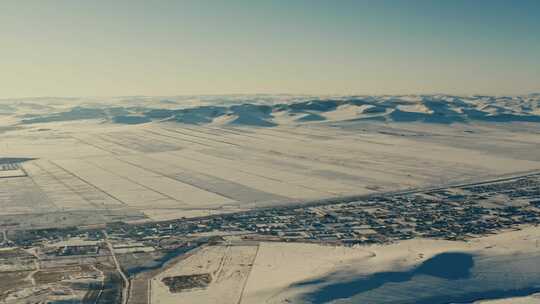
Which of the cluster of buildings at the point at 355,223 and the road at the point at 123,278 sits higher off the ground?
the road at the point at 123,278

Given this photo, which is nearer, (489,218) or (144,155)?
(489,218)

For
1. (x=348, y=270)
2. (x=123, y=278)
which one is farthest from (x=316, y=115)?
(x=123, y=278)

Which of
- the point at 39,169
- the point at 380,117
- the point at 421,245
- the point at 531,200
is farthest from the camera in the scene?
the point at 380,117

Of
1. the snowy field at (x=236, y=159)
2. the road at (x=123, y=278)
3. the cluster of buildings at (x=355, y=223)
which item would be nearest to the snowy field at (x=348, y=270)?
the road at (x=123, y=278)

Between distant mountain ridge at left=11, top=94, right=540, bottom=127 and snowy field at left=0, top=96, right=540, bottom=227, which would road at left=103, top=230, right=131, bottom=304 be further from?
distant mountain ridge at left=11, top=94, right=540, bottom=127

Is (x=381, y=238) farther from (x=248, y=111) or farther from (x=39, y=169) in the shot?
(x=248, y=111)

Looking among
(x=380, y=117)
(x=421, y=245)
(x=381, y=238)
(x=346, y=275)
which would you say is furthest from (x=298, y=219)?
(x=380, y=117)

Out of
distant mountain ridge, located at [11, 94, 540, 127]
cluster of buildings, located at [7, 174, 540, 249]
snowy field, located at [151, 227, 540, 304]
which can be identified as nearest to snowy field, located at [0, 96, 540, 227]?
distant mountain ridge, located at [11, 94, 540, 127]

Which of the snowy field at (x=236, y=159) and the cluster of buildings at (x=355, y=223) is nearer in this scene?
the cluster of buildings at (x=355, y=223)

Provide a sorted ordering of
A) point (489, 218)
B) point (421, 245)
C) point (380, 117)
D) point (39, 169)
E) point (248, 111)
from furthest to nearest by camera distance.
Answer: point (248, 111), point (380, 117), point (39, 169), point (489, 218), point (421, 245)

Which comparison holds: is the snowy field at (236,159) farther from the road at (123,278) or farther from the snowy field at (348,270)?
the snowy field at (348,270)

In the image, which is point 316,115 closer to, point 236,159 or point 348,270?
point 236,159
